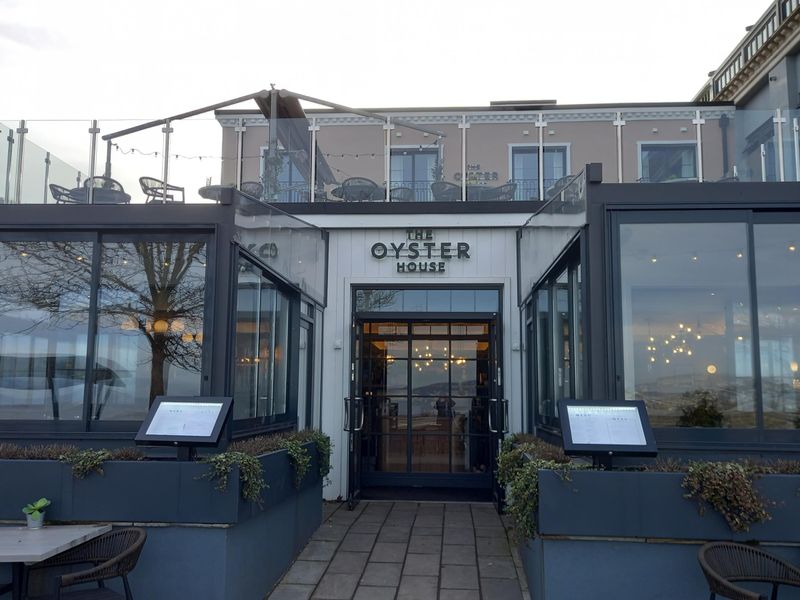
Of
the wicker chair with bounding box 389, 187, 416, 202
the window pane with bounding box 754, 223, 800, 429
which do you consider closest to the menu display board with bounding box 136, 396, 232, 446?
the window pane with bounding box 754, 223, 800, 429

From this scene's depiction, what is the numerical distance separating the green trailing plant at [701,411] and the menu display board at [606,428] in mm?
664

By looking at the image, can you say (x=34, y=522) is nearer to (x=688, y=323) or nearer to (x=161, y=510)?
(x=161, y=510)

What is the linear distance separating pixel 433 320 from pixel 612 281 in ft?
14.6

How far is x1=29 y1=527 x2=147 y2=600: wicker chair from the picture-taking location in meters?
3.65

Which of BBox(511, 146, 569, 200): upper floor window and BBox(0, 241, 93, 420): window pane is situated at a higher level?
BBox(511, 146, 569, 200): upper floor window

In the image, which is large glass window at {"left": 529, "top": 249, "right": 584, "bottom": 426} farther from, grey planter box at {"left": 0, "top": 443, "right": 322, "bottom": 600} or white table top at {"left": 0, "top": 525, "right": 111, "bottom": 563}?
white table top at {"left": 0, "top": 525, "right": 111, "bottom": 563}

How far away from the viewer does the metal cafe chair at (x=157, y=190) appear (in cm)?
591

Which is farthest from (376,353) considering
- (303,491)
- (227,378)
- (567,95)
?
(567,95)

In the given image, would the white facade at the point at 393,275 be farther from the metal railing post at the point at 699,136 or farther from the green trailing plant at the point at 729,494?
the green trailing plant at the point at 729,494

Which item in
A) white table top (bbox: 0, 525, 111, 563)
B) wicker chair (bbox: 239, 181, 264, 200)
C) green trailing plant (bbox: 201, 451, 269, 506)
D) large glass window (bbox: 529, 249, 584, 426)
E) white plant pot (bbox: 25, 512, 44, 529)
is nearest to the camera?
white table top (bbox: 0, 525, 111, 563)

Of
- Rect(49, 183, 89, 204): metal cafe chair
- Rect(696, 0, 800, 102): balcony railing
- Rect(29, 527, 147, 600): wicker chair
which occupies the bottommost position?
Rect(29, 527, 147, 600): wicker chair

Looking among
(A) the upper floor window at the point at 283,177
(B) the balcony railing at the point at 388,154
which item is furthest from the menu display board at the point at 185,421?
(A) the upper floor window at the point at 283,177

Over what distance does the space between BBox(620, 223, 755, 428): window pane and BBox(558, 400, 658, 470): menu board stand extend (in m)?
0.53

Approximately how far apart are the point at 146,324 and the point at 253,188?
9.77 feet
